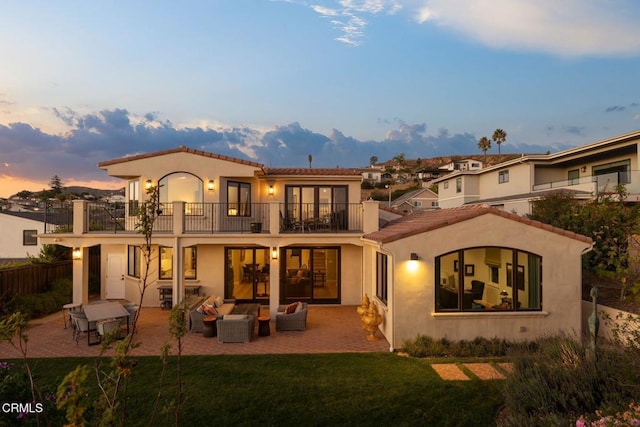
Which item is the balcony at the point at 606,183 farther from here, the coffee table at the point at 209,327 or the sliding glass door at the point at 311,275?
the coffee table at the point at 209,327

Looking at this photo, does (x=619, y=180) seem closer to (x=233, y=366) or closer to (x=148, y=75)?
(x=233, y=366)

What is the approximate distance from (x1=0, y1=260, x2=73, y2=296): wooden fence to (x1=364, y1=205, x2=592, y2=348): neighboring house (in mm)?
13489

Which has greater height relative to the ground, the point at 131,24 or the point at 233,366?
the point at 131,24

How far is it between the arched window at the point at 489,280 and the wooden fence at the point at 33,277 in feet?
49.0

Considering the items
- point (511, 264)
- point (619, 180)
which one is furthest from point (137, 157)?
point (619, 180)

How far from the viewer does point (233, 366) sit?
8.41 meters

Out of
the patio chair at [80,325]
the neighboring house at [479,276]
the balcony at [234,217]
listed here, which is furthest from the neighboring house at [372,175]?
the patio chair at [80,325]

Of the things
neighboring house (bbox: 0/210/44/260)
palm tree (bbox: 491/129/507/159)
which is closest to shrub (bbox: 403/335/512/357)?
neighboring house (bbox: 0/210/44/260)

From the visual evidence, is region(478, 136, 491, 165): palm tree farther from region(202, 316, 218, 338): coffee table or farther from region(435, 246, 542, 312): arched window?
region(202, 316, 218, 338): coffee table

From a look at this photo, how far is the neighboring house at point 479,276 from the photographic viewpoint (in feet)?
31.9

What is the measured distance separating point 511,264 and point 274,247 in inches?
314

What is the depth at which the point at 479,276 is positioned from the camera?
32.2ft

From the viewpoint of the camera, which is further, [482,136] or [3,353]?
[482,136]

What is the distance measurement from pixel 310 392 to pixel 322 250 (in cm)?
854
